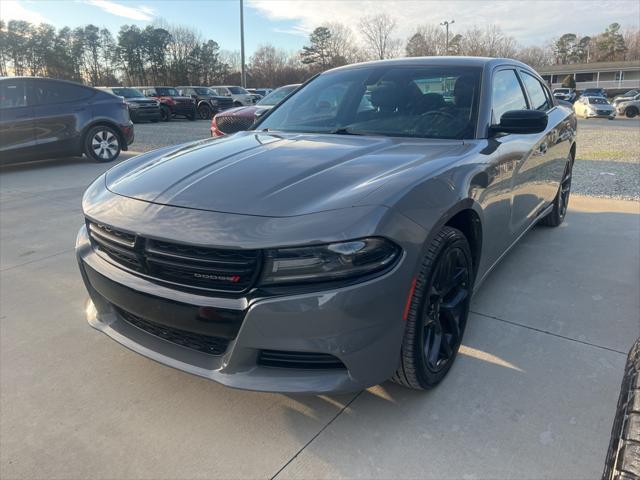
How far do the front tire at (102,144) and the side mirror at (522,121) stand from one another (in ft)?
26.3

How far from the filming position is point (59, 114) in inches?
323

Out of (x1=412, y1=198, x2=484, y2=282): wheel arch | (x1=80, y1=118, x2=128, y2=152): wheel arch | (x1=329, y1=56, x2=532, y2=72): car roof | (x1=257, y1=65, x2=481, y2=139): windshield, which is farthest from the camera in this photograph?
(x1=80, y1=118, x2=128, y2=152): wheel arch

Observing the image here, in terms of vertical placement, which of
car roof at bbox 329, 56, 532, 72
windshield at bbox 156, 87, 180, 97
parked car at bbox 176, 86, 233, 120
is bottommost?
car roof at bbox 329, 56, 532, 72

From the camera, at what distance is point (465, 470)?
5.93 ft

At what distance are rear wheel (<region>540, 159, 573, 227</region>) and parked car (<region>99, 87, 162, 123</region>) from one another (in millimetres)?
18683

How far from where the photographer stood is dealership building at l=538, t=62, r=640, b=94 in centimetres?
6638

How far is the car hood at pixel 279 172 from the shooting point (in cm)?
186

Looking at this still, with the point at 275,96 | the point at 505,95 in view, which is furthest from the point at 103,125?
the point at 505,95

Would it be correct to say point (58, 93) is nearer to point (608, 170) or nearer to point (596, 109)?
point (608, 170)

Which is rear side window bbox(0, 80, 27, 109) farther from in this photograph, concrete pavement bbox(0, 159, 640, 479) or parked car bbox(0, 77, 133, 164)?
concrete pavement bbox(0, 159, 640, 479)

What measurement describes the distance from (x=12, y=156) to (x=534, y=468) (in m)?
8.62

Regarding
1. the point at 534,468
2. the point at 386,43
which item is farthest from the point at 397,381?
the point at 386,43

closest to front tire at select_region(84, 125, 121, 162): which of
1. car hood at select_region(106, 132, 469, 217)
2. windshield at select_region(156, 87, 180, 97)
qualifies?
car hood at select_region(106, 132, 469, 217)

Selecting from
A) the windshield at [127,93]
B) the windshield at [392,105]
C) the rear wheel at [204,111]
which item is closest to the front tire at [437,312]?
the windshield at [392,105]
